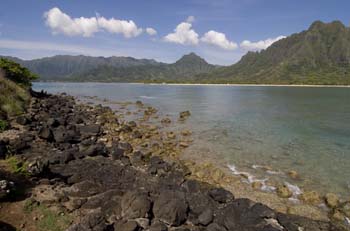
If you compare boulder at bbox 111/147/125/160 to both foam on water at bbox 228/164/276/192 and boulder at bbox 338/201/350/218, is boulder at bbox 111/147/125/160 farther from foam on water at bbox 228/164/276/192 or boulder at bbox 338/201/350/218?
boulder at bbox 338/201/350/218

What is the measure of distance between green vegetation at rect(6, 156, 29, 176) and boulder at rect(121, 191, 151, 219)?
6.45 metres

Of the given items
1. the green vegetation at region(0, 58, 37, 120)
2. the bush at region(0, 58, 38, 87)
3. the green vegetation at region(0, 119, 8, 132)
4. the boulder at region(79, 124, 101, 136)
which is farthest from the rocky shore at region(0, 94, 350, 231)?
the bush at region(0, 58, 38, 87)

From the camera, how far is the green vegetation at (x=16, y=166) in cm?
1462

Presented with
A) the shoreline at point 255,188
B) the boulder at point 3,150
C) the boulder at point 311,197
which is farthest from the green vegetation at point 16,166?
the boulder at point 311,197

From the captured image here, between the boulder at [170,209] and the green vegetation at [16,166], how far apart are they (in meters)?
7.65

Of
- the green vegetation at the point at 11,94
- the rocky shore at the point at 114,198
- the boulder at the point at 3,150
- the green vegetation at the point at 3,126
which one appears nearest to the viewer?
the rocky shore at the point at 114,198

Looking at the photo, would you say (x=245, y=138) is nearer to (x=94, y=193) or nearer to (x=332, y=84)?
(x=94, y=193)

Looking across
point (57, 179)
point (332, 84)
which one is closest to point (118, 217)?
point (57, 179)

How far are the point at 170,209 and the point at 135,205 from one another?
1.43 metres

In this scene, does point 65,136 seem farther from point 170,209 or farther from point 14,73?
point 14,73

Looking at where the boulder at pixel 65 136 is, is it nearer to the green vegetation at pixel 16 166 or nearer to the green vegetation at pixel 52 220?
the green vegetation at pixel 16 166

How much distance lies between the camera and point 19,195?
11.9 m

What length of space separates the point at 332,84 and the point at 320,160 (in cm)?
18745

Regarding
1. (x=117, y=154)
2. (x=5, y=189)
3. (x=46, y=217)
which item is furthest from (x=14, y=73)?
(x=46, y=217)
